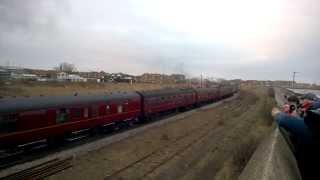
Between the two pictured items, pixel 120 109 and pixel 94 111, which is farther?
pixel 120 109

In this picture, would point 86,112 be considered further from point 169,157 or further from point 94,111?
point 169,157

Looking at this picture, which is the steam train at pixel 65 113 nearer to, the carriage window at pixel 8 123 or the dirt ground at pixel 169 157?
the carriage window at pixel 8 123

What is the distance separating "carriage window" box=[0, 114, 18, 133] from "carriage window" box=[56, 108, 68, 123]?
3.40 m

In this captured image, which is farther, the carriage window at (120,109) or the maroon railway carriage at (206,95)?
the maroon railway carriage at (206,95)

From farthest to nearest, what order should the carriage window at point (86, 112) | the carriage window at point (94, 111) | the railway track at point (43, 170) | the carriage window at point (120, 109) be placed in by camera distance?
the carriage window at point (120, 109), the carriage window at point (94, 111), the carriage window at point (86, 112), the railway track at point (43, 170)

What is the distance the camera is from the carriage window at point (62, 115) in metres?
21.3

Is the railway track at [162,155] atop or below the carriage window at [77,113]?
below

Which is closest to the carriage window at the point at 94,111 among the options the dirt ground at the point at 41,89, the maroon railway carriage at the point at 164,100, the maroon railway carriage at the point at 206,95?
the maroon railway carriage at the point at 164,100

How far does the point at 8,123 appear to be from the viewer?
1767 centimetres

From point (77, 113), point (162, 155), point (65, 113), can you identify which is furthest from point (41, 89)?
point (162, 155)

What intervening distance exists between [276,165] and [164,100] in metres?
28.2

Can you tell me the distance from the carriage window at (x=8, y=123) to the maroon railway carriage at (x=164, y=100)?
16.9 m

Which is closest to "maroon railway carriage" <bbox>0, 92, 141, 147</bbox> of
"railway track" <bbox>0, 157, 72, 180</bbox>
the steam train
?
the steam train

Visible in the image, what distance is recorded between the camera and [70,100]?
22.8 m
